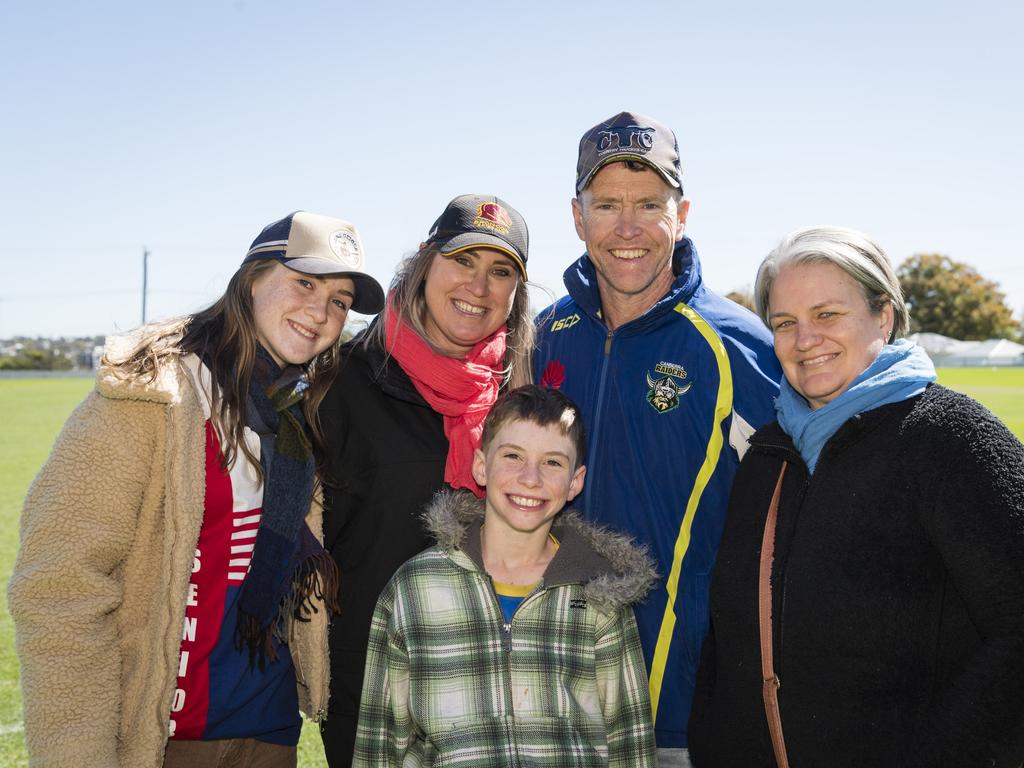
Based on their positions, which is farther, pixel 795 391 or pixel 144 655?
pixel 795 391

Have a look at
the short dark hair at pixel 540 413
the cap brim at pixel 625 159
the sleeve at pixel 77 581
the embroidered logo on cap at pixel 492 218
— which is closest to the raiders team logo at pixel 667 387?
the short dark hair at pixel 540 413

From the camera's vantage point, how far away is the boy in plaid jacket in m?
2.43

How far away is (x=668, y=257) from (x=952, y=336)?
79.3m

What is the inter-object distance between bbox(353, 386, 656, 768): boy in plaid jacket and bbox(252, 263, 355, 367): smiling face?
697 millimetres

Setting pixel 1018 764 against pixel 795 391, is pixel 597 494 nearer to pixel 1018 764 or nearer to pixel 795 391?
pixel 795 391

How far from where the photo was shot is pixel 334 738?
2.91m

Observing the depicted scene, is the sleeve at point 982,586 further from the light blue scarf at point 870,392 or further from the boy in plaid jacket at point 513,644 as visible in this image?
the boy in plaid jacket at point 513,644

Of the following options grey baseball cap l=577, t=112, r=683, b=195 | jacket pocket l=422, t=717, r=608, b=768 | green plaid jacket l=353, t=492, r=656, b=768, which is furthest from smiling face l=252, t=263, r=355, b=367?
jacket pocket l=422, t=717, r=608, b=768

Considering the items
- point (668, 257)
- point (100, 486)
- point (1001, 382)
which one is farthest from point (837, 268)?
point (1001, 382)

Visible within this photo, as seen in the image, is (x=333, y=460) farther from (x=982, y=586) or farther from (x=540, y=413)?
(x=982, y=586)

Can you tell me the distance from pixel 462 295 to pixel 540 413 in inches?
25.6

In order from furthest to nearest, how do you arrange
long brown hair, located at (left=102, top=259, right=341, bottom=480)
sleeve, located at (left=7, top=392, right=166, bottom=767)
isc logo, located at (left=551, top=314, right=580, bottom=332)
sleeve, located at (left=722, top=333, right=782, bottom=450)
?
1. isc logo, located at (left=551, top=314, right=580, bottom=332)
2. sleeve, located at (left=722, top=333, right=782, bottom=450)
3. long brown hair, located at (left=102, top=259, right=341, bottom=480)
4. sleeve, located at (left=7, top=392, right=166, bottom=767)

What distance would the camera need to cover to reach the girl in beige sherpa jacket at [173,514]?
82.4 inches

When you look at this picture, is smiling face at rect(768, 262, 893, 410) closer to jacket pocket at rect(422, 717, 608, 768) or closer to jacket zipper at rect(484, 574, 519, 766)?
jacket zipper at rect(484, 574, 519, 766)
